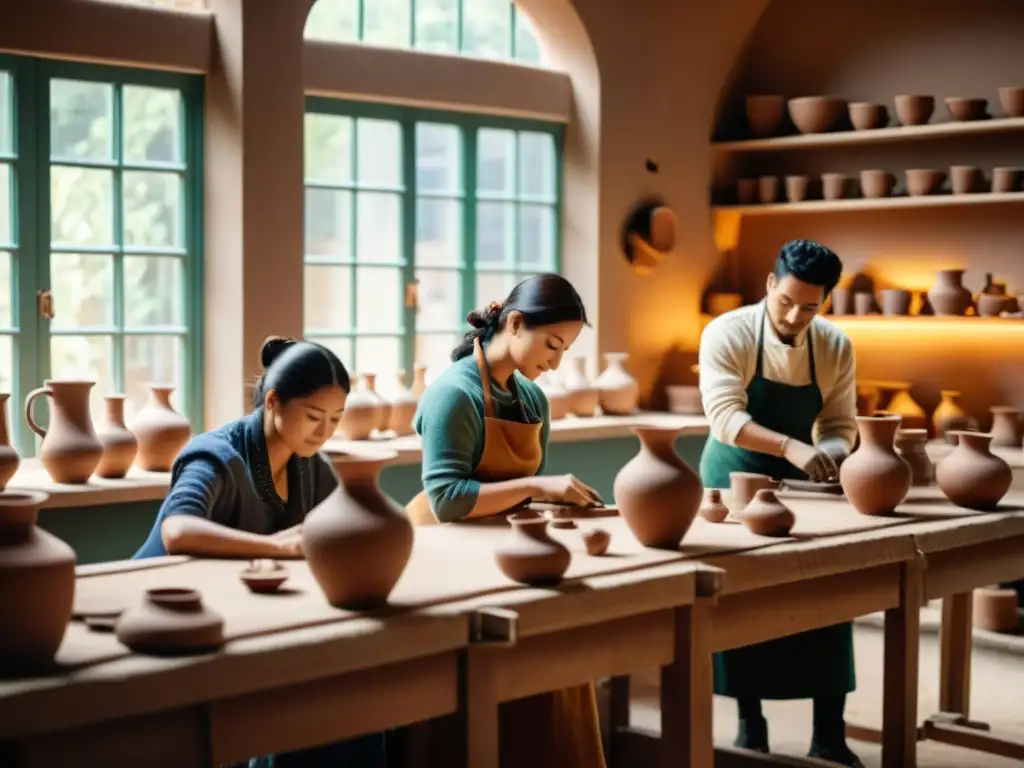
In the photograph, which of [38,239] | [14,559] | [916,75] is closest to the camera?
[14,559]

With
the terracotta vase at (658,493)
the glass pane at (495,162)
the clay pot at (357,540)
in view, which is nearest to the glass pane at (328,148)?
the glass pane at (495,162)

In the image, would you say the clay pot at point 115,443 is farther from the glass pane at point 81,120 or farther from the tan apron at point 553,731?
the tan apron at point 553,731

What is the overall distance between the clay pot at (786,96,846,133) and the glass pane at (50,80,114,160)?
346 centimetres

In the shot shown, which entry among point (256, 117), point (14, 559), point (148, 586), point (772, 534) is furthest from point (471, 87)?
point (14, 559)

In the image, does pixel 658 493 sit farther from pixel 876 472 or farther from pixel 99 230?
pixel 99 230

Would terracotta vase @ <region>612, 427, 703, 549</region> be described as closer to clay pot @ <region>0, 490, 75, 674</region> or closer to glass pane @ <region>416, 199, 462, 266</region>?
clay pot @ <region>0, 490, 75, 674</region>

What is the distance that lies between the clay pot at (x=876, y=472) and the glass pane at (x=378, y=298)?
300 centimetres

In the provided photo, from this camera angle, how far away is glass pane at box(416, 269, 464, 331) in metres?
6.67

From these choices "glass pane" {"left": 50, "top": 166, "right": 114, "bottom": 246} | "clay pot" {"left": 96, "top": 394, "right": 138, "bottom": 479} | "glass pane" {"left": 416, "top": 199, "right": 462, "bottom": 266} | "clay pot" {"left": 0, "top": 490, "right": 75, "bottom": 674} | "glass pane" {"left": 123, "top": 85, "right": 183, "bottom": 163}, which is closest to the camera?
"clay pot" {"left": 0, "top": 490, "right": 75, "bottom": 674}

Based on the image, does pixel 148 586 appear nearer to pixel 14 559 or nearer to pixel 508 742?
pixel 14 559

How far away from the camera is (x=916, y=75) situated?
7.18m

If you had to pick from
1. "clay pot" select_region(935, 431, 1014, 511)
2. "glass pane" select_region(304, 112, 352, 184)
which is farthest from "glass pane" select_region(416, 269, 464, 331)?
"clay pot" select_region(935, 431, 1014, 511)

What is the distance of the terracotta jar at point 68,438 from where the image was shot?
16.2ft

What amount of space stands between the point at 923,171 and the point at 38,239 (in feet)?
13.2
